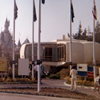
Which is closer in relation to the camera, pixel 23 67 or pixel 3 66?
pixel 23 67

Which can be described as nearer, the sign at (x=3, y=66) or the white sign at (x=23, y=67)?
the white sign at (x=23, y=67)

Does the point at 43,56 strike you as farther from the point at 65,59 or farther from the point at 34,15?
the point at 34,15

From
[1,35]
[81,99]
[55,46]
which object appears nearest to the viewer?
[81,99]

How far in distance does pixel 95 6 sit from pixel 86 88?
762 cm

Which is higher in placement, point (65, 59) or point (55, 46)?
point (55, 46)

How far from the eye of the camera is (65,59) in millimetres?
31172

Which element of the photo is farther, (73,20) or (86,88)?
(73,20)

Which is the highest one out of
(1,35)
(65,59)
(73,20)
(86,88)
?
(1,35)

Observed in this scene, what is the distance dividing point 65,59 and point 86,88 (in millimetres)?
15654

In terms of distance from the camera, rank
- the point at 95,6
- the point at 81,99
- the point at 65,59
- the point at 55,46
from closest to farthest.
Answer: the point at 81,99 → the point at 95,6 → the point at 65,59 → the point at 55,46

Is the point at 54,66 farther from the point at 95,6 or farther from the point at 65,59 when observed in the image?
the point at 95,6

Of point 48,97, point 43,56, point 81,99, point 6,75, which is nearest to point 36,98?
point 48,97

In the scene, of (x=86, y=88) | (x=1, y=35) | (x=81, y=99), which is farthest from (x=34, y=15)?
(x=1, y=35)

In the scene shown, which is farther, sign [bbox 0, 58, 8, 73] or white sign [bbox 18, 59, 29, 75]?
sign [bbox 0, 58, 8, 73]
